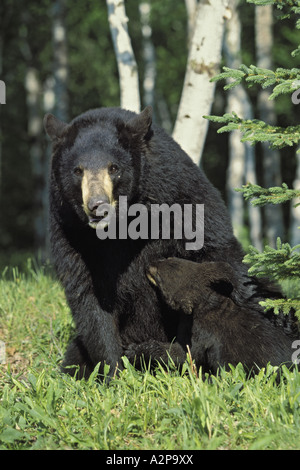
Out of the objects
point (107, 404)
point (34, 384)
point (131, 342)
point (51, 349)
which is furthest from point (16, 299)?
point (107, 404)

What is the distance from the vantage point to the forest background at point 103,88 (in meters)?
17.2

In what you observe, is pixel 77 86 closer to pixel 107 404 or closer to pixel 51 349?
pixel 51 349

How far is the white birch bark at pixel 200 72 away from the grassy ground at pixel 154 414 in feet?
9.93

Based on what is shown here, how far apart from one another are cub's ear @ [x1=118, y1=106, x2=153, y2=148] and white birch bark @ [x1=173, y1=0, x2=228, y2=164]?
6.15 feet

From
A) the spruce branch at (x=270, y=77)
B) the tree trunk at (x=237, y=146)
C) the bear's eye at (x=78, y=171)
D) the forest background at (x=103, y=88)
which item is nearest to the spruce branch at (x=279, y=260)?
the spruce branch at (x=270, y=77)

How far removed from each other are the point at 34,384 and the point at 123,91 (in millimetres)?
4511

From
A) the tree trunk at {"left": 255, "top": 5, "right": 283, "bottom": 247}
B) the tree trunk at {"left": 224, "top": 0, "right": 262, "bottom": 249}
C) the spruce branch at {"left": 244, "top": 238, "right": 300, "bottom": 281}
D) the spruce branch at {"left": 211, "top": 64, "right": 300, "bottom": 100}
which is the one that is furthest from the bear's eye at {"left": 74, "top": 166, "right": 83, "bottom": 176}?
the tree trunk at {"left": 255, "top": 5, "right": 283, "bottom": 247}

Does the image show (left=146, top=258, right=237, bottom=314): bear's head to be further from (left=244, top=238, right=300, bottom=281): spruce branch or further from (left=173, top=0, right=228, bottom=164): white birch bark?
(left=173, top=0, right=228, bottom=164): white birch bark

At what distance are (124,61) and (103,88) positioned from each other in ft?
77.9

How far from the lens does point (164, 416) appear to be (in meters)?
3.81

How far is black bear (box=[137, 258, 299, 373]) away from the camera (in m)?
4.88

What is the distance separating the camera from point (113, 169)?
4.91 metres

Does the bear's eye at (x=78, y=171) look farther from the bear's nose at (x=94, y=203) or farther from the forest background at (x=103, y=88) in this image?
the forest background at (x=103, y=88)
